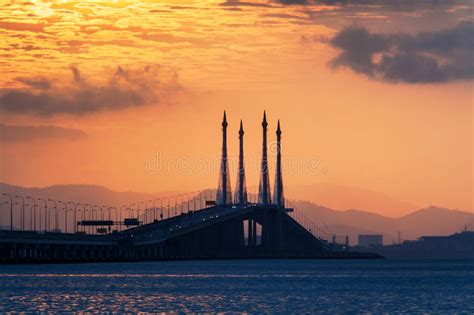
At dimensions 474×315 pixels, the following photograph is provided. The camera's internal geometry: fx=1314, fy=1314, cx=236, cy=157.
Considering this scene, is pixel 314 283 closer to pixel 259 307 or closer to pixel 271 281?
pixel 271 281

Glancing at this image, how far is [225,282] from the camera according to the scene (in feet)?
472

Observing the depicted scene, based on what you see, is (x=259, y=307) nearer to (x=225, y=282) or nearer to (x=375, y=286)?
(x=375, y=286)

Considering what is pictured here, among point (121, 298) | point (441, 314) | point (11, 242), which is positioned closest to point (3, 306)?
point (121, 298)

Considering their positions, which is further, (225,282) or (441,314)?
(225,282)

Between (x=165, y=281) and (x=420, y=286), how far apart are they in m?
27.8

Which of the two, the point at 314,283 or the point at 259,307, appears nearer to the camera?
the point at 259,307

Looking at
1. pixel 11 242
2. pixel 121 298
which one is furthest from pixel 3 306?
pixel 11 242

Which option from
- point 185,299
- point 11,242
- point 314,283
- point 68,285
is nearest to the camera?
point 185,299

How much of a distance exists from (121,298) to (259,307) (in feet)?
50.4

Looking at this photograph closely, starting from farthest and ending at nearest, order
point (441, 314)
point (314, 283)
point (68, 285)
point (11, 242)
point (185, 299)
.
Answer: point (11, 242) → point (314, 283) → point (68, 285) → point (185, 299) → point (441, 314)

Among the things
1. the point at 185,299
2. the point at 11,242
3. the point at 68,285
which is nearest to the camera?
the point at 185,299

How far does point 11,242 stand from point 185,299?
9370 cm

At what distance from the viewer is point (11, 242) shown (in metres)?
195

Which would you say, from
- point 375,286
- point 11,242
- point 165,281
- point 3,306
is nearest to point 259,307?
point 3,306
